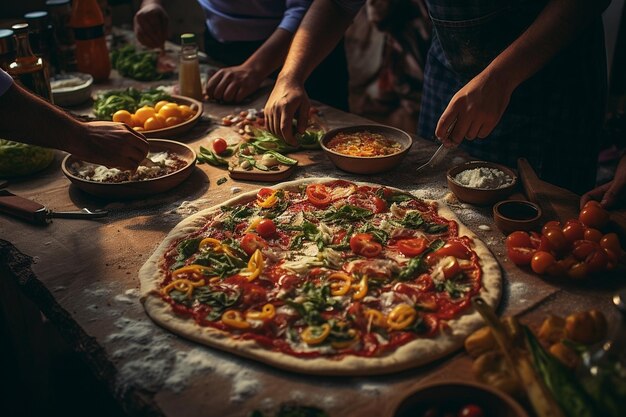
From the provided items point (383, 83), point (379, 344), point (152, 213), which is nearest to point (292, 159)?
point (152, 213)

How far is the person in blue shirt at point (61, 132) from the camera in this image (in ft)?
9.22

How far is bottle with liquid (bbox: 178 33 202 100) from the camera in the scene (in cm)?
428

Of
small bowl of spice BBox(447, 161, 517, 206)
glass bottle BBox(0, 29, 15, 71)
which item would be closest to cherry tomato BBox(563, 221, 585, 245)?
small bowl of spice BBox(447, 161, 517, 206)

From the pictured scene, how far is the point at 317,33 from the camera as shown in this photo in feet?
13.0

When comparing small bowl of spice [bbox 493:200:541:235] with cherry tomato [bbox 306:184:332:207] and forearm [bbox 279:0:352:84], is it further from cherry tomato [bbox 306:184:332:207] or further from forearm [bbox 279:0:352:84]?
forearm [bbox 279:0:352:84]

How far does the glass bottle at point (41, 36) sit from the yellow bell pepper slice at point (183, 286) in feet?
8.33

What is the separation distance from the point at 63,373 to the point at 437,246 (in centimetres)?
278

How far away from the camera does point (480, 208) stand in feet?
9.82

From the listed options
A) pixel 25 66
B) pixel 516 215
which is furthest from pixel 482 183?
pixel 25 66

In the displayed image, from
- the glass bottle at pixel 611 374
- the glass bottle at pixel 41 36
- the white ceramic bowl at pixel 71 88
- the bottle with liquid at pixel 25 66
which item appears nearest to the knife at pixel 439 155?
the glass bottle at pixel 611 374

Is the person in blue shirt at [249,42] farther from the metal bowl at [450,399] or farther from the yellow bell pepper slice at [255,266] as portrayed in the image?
the metal bowl at [450,399]

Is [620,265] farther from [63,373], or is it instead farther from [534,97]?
[63,373]

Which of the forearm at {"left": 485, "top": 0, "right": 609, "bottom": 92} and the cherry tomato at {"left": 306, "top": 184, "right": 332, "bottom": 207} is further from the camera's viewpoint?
the cherry tomato at {"left": 306, "top": 184, "right": 332, "bottom": 207}

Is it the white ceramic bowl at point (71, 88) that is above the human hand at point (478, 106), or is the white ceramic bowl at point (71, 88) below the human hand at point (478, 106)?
below
